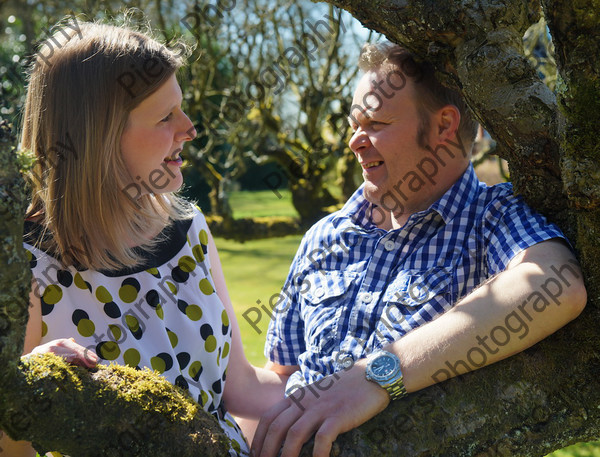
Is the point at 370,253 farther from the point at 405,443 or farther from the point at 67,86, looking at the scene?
the point at 67,86

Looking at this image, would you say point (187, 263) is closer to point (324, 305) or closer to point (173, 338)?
point (173, 338)

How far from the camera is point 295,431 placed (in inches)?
58.6

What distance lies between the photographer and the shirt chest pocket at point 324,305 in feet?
6.96

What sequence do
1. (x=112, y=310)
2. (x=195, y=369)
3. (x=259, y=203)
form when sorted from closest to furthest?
(x=112, y=310)
(x=195, y=369)
(x=259, y=203)

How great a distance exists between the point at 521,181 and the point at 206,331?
111 cm

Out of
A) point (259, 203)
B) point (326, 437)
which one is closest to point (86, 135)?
point (326, 437)

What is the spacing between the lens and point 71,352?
1359 millimetres

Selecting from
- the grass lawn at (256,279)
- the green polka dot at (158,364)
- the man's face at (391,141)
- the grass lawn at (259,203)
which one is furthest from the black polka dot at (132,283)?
the grass lawn at (259,203)

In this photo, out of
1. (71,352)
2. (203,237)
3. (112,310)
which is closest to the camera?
(71,352)

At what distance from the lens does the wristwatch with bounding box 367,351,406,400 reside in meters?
1.53

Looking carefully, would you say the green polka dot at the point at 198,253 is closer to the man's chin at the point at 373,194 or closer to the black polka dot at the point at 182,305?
the black polka dot at the point at 182,305

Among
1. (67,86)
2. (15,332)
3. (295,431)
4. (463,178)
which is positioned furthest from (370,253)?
(15,332)

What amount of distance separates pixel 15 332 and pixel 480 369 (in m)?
1.07

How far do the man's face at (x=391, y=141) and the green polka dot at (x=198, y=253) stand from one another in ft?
2.20
